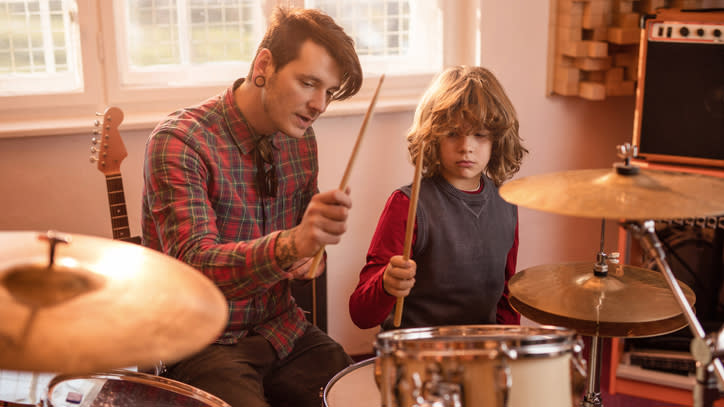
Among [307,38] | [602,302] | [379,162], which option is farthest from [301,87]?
[379,162]

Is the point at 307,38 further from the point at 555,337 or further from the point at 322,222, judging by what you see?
the point at 555,337

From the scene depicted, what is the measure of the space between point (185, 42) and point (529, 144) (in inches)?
47.8

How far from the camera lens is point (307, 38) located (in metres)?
1.62

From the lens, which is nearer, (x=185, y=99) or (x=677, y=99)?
(x=677, y=99)

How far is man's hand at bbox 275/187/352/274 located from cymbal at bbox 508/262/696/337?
47 cm

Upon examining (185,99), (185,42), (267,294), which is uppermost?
(185,42)

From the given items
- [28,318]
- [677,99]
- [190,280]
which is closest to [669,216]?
[190,280]

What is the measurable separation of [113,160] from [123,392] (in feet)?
2.60

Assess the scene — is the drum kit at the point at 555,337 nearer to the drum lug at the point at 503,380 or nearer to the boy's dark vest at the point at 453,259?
the drum lug at the point at 503,380

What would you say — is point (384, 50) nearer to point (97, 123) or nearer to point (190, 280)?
point (97, 123)

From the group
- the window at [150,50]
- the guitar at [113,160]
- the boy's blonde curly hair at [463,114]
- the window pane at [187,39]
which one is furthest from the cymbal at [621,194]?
the window pane at [187,39]

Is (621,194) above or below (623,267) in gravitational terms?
above

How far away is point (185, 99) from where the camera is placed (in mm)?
2406

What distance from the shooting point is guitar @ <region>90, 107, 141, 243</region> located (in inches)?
77.8
